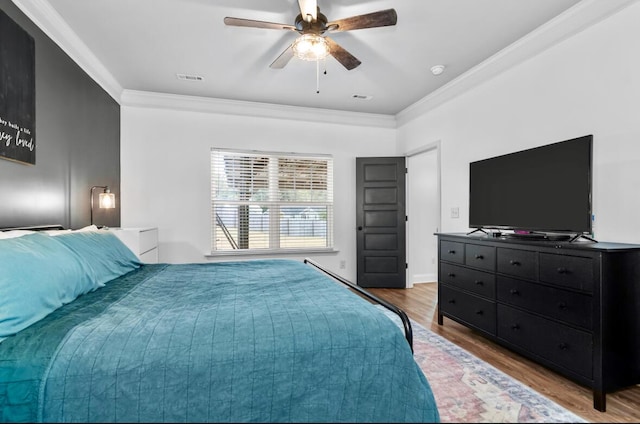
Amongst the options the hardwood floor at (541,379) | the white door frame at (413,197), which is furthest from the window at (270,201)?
the hardwood floor at (541,379)

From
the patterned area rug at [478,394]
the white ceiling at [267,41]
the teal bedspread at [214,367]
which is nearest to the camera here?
the teal bedspread at [214,367]

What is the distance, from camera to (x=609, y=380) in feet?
6.18

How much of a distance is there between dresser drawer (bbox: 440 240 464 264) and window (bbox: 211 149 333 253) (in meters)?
1.99

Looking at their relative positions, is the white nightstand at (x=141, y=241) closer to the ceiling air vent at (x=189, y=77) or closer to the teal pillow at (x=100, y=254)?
the teal pillow at (x=100, y=254)

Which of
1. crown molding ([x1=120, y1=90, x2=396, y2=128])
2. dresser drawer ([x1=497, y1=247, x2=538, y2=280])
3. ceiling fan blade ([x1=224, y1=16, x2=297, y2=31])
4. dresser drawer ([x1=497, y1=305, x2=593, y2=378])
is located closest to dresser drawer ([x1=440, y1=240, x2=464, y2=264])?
dresser drawer ([x1=497, y1=247, x2=538, y2=280])

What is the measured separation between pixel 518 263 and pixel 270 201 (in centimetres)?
321

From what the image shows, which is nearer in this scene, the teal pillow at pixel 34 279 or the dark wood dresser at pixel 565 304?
the teal pillow at pixel 34 279

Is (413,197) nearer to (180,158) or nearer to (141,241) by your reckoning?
(180,158)

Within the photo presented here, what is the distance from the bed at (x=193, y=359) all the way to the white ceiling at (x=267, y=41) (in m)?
2.05

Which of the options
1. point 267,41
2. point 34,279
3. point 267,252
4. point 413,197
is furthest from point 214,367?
point 413,197

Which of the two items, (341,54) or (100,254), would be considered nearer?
(100,254)

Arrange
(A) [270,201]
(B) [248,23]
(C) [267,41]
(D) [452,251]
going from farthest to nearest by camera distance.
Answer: (A) [270,201], (D) [452,251], (C) [267,41], (B) [248,23]

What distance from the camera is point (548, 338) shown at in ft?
7.26

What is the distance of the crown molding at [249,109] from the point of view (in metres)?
4.18
